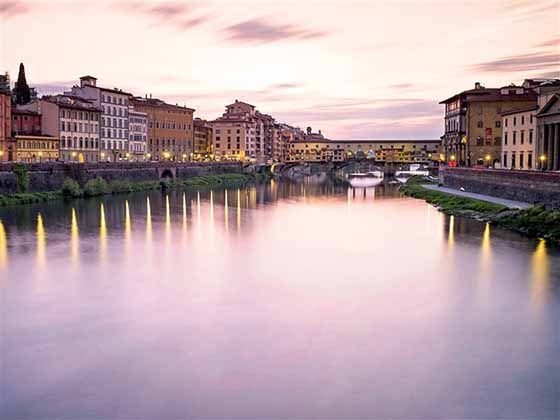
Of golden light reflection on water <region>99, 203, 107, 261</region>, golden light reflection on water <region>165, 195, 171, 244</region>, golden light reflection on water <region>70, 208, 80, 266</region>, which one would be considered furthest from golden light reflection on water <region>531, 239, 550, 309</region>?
golden light reflection on water <region>165, 195, 171, 244</region>

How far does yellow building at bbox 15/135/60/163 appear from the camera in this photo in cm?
5354

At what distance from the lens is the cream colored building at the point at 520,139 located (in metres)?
47.2

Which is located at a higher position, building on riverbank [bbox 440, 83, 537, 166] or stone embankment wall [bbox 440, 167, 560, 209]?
building on riverbank [bbox 440, 83, 537, 166]

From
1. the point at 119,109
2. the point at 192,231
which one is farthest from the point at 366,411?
the point at 119,109

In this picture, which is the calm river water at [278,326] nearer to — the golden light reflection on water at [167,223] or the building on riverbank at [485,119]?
the golden light reflection on water at [167,223]

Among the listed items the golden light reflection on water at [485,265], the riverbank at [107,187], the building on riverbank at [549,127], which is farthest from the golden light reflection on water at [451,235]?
the riverbank at [107,187]

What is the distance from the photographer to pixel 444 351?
40.4 ft

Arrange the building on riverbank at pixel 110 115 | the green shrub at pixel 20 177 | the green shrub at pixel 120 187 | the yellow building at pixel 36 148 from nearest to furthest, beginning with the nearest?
the green shrub at pixel 20 177, the green shrub at pixel 120 187, the yellow building at pixel 36 148, the building on riverbank at pixel 110 115

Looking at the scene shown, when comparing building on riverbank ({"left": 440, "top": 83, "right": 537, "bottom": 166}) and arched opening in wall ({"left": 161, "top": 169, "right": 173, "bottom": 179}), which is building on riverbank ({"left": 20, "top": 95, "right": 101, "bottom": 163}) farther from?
building on riverbank ({"left": 440, "top": 83, "right": 537, "bottom": 166})

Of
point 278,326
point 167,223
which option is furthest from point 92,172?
point 278,326

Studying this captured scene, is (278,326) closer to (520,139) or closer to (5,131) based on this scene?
(520,139)

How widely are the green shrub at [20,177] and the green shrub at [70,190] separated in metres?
3.20

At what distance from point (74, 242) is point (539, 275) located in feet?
60.4

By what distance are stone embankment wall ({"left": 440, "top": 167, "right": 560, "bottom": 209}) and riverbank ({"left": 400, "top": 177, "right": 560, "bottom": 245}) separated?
1750 millimetres
